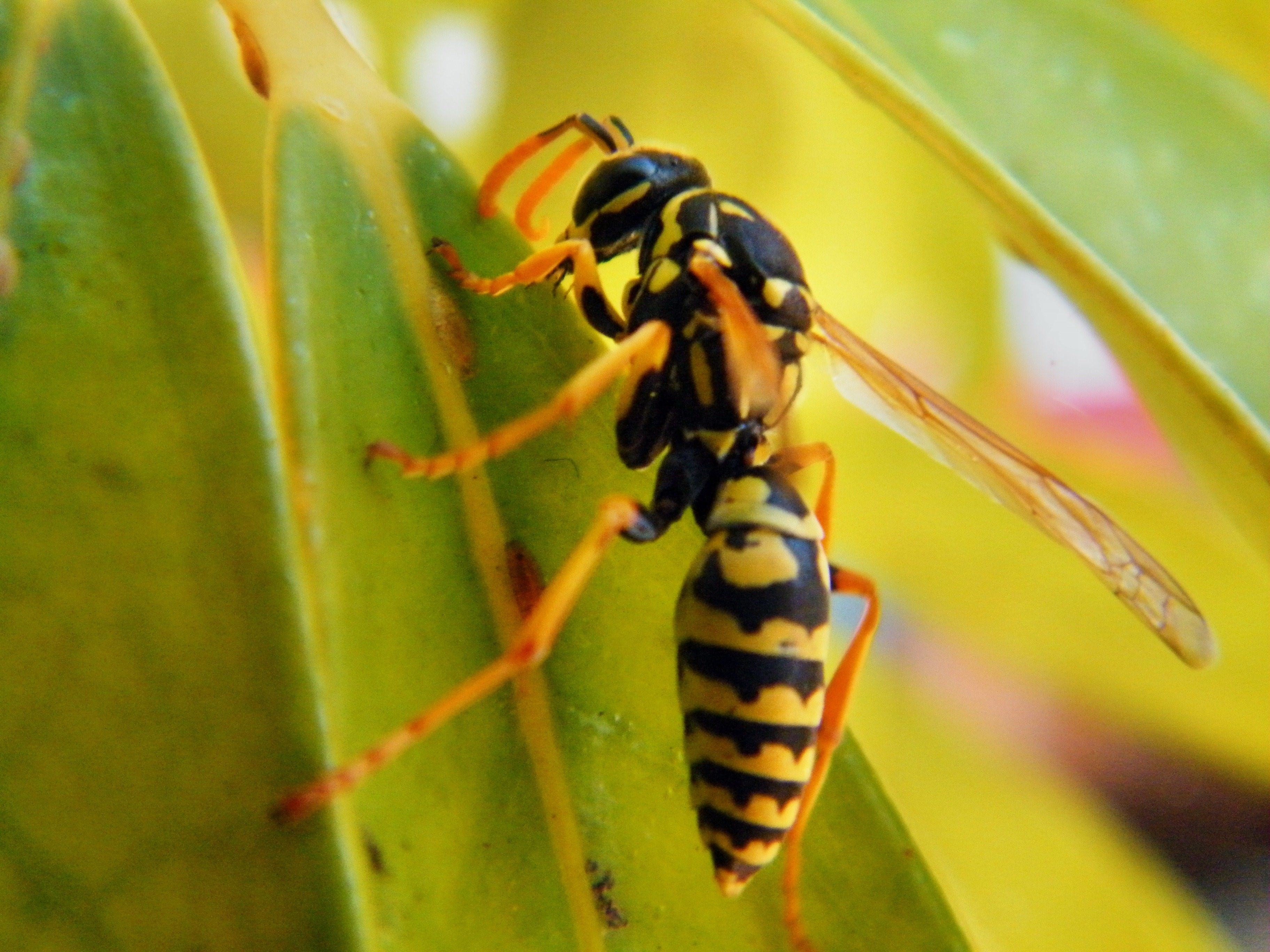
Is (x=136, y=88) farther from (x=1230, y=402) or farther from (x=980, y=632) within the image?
(x=980, y=632)

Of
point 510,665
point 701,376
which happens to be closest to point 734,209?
point 701,376

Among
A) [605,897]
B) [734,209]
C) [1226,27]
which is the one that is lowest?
[605,897]

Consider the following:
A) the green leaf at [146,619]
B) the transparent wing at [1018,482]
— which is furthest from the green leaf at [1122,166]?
the green leaf at [146,619]

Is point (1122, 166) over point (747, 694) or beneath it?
over

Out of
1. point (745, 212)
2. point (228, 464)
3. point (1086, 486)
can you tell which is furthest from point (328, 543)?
point (1086, 486)

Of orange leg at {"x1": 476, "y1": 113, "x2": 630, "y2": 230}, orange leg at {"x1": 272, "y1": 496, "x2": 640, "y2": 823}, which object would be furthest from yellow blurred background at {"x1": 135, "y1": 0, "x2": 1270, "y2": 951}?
orange leg at {"x1": 272, "y1": 496, "x2": 640, "y2": 823}

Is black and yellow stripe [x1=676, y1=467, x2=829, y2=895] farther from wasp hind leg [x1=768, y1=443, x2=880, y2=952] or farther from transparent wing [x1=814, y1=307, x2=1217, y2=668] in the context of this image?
transparent wing [x1=814, y1=307, x2=1217, y2=668]

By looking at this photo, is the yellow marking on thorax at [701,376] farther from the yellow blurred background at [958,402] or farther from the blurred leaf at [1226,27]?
the blurred leaf at [1226,27]

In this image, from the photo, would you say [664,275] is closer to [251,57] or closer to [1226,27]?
[251,57]
